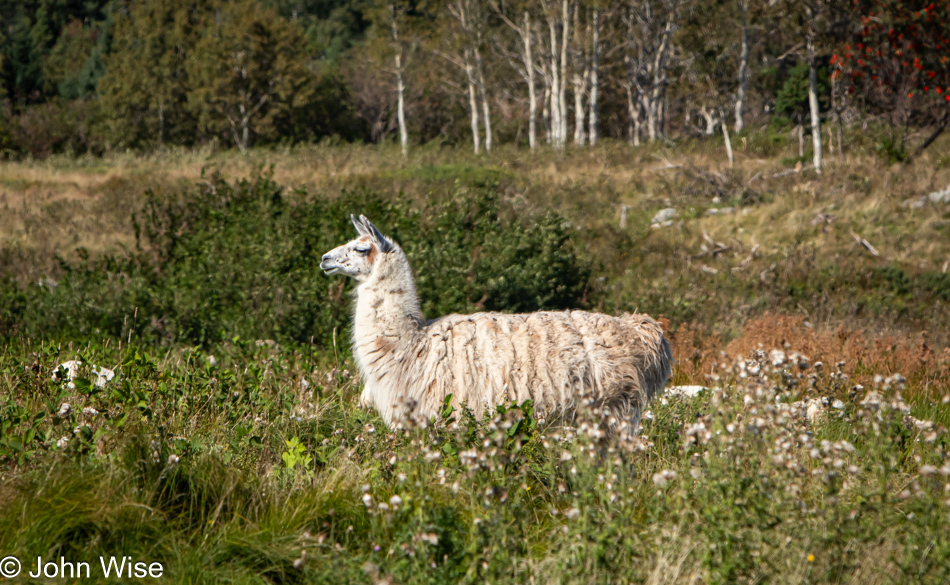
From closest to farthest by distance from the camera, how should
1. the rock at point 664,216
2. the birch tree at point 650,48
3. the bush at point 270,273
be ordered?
1. the bush at point 270,273
2. the rock at point 664,216
3. the birch tree at point 650,48

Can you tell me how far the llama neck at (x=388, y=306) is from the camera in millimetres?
5438

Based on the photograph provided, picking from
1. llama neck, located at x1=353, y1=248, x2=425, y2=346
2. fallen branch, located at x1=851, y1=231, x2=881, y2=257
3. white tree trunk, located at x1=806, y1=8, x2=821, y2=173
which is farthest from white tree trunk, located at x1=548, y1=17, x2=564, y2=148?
llama neck, located at x1=353, y1=248, x2=425, y2=346

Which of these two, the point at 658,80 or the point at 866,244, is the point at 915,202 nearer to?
the point at 866,244

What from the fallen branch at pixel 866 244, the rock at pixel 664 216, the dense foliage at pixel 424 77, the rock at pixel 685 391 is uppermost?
the dense foliage at pixel 424 77

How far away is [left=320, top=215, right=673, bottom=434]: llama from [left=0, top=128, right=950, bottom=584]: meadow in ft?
0.93

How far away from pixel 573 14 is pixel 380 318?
109ft

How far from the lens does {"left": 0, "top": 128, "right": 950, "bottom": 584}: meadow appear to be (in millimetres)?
3252

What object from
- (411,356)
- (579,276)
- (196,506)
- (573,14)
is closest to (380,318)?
(411,356)

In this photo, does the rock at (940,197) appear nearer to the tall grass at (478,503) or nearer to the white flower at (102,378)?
the tall grass at (478,503)

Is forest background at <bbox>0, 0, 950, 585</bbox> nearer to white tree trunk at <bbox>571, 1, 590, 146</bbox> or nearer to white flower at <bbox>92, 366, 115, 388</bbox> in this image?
white flower at <bbox>92, 366, 115, 388</bbox>

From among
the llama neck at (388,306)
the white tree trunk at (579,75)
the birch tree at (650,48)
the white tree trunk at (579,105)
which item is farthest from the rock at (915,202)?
the birch tree at (650,48)

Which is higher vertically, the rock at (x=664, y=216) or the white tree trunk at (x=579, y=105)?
the white tree trunk at (x=579, y=105)

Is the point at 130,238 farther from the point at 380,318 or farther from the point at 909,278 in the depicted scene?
the point at 909,278

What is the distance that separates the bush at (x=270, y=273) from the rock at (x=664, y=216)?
5901 mm
